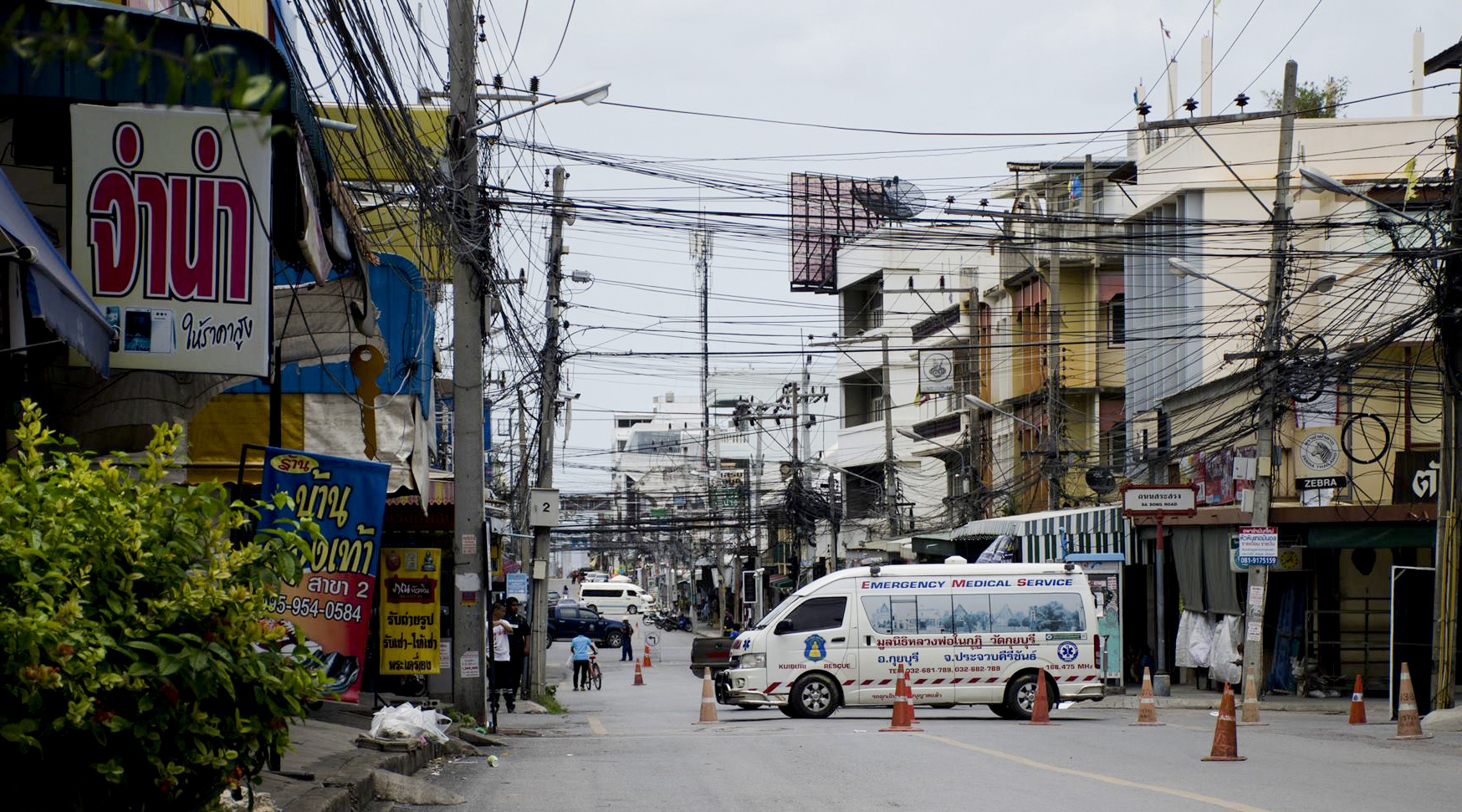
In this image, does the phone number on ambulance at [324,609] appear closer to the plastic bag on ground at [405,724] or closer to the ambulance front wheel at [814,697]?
the plastic bag on ground at [405,724]

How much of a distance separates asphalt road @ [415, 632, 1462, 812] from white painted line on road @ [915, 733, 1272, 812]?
2 cm

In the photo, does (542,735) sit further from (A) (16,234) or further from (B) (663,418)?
(B) (663,418)

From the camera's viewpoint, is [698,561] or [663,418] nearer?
[698,561]

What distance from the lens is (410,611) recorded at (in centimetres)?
1959

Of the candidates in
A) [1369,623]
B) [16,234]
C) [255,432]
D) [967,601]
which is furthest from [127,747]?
[1369,623]

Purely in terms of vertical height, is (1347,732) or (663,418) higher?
(663,418)

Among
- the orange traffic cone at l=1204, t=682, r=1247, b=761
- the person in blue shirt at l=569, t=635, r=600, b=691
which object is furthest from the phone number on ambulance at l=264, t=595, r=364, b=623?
the person in blue shirt at l=569, t=635, r=600, b=691

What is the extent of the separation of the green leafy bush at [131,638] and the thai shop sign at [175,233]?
2.65 m

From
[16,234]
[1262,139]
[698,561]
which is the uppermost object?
[1262,139]

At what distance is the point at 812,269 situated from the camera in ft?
258

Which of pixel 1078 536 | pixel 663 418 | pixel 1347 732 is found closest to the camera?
pixel 1347 732

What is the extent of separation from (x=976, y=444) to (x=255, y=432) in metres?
40.2

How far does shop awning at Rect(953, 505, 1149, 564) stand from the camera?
34.6m

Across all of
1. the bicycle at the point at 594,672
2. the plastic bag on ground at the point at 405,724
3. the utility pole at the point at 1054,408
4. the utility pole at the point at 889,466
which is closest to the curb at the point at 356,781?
the plastic bag on ground at the point at 405,724
